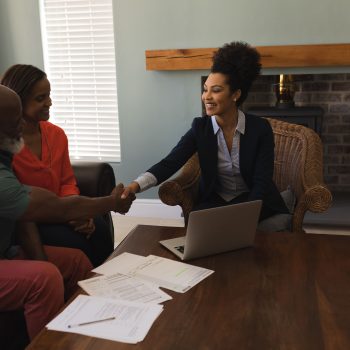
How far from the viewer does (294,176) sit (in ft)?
8.11

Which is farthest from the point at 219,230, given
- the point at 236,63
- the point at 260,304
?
the point at 236,63

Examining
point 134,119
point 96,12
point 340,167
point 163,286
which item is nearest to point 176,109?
point 134,119

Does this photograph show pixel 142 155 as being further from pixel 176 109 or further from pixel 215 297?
pixel 215 297

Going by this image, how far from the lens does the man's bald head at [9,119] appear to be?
1400 mm

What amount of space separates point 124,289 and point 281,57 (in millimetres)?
2250

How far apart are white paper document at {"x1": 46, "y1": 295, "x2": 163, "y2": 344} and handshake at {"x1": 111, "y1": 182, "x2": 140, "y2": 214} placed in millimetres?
621

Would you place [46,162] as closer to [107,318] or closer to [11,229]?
[11,229]

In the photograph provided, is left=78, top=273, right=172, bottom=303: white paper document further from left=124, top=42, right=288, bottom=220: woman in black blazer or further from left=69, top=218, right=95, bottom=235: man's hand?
left=124, top=42, right=288, bottom=220: woman in black blazer

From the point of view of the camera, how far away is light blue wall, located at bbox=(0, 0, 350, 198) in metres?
3.09

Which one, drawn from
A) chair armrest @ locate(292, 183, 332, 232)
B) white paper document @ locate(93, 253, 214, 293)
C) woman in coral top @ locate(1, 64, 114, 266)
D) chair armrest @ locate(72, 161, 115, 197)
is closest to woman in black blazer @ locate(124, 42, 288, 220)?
chair armrest @ locate(292, 183, 332, 232)

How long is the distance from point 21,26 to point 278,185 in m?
2.30

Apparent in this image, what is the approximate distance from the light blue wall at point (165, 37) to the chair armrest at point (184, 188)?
1.06 metres

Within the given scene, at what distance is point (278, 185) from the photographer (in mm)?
2562

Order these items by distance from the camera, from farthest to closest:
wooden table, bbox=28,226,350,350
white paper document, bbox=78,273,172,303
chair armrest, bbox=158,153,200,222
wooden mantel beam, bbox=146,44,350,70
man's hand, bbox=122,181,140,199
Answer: wooden mantel beam, bbox=146,44,350,70 < chair armrest, bbox=158,153,200,222 < man's hand, bbox=122,181,140,199 < white paper document, bbox=78,273,172,303 < wooden table, bbox=28,226,350,350
